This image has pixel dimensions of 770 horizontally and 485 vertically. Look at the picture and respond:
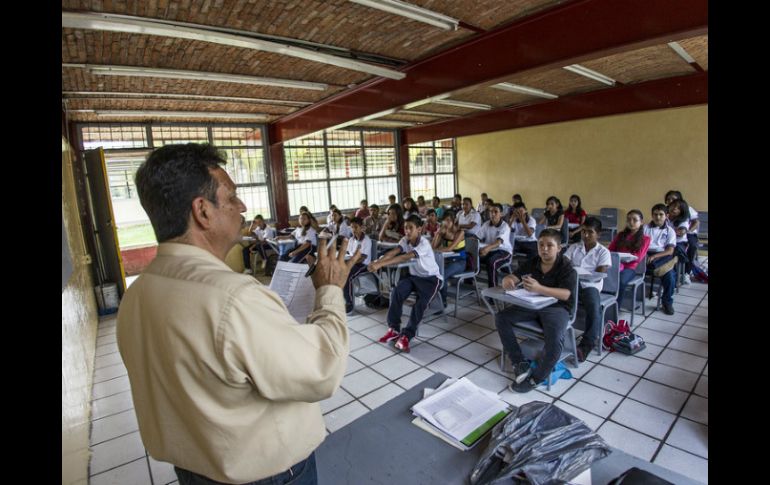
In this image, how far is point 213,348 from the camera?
820mm

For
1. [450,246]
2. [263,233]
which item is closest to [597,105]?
[450,246]

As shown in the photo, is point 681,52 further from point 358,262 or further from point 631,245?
point 358,262

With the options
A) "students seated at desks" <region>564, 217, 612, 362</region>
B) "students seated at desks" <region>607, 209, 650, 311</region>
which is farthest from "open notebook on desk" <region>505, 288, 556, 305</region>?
"students seated at desks" <region>607, 209, 650, 311</region>

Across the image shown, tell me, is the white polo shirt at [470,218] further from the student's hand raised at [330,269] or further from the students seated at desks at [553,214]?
the student's hand raised at [330,269]

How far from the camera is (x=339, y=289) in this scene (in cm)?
107

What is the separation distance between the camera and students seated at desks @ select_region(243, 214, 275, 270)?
24.3 ft

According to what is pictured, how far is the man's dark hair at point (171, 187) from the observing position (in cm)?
95

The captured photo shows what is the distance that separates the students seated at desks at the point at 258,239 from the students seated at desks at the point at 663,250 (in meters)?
5.93

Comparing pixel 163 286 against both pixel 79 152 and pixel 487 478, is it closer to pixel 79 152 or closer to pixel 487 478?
pixel 487 478

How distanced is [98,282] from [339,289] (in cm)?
601

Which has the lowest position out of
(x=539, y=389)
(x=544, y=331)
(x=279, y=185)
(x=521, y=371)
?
(x=539, y=389)

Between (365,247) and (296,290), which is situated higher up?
(296,290)

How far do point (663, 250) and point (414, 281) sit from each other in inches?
117
